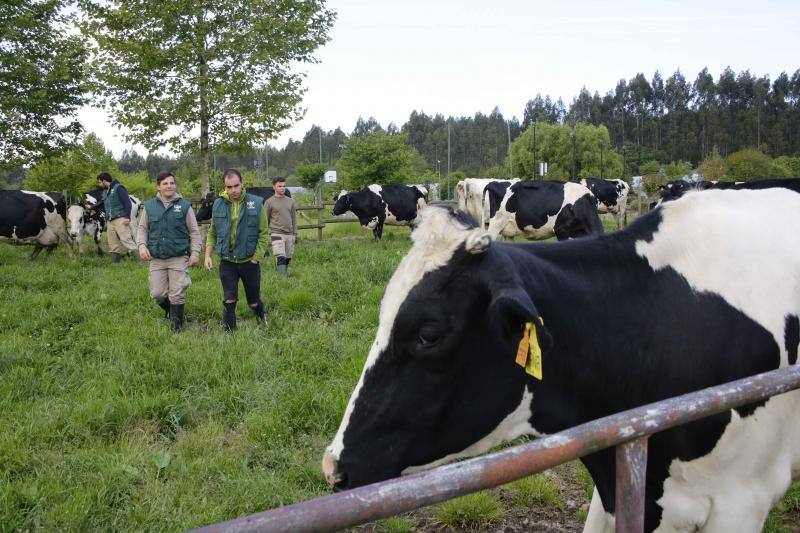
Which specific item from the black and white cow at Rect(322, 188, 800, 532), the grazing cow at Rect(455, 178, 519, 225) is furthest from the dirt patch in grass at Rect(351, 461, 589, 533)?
the grazing cow at Rect(455, 178, 519, 225)

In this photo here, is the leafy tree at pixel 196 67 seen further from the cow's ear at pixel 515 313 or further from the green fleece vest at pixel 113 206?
the cow's ear at pixel 515 313

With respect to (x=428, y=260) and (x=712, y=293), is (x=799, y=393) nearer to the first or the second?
(x=712, y=293)

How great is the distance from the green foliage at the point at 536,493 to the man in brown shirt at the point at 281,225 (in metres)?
7.34

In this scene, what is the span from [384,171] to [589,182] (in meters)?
13.4

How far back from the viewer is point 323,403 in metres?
4.94

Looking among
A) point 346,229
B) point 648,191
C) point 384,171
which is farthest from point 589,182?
point 648,191

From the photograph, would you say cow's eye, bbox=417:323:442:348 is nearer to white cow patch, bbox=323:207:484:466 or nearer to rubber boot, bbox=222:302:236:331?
white cow patch, bbox=323:207:484:466

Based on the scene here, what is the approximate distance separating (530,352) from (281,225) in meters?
9.38

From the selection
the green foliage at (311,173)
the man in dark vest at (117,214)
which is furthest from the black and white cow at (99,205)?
the green foliage at (311,173)

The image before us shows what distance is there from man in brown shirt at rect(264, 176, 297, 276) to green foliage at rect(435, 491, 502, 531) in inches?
293

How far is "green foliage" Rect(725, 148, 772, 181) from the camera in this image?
39391 millimetres

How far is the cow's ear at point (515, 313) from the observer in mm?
1898

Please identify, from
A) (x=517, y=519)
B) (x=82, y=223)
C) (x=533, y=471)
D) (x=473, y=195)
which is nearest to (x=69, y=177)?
(x=82, y=223)

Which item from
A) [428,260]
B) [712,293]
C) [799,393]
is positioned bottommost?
[799,393]
